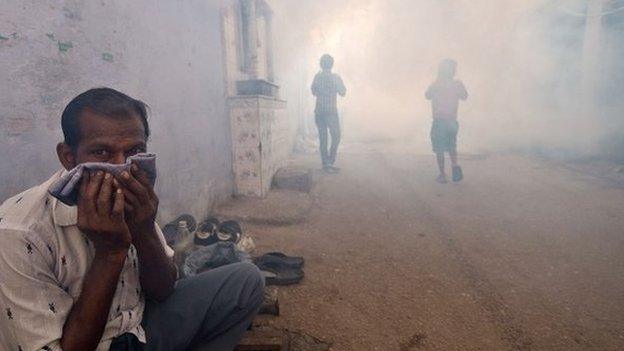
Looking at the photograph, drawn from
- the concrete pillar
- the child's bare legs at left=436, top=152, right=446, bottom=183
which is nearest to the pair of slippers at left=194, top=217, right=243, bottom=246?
the concrete pillar

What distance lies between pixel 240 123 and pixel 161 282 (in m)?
4.29

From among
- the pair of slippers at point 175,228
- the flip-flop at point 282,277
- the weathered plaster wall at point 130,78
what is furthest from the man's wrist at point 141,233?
the pair of slippers at point 175,228

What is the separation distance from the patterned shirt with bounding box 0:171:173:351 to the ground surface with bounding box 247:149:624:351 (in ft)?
5.44

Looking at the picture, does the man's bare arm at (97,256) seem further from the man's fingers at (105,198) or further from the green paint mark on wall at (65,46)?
the green paint mark on wall at (65,46)

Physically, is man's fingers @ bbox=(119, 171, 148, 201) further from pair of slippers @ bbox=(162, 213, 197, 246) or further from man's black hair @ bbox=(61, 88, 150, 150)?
pair of slippers @ bbox=(162, 213, 197, 246)

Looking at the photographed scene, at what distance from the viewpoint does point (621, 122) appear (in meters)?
9.73

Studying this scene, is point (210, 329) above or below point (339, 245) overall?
above

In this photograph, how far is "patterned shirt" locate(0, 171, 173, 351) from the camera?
4.09 ft

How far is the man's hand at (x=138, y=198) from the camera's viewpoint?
4.51 ft

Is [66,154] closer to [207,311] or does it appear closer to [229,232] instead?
[207,311]

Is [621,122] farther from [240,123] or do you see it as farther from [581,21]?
[240,123]

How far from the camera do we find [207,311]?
75.3 inches

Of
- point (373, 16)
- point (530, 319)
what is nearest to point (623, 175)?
point (530, 319)

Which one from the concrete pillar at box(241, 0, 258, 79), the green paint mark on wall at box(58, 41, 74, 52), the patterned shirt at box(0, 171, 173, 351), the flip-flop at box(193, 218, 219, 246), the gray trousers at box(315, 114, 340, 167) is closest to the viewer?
the patterned shirt at box(0, 171, 173, 351)
